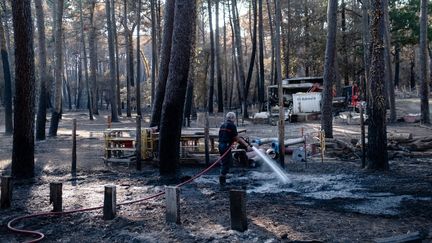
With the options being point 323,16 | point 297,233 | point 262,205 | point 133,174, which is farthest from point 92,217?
point 323,16

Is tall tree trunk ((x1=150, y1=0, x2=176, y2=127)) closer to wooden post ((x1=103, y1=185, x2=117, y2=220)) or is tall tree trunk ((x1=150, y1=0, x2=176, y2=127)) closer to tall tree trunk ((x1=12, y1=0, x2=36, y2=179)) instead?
tall tree trunk ((x1=12, y1=0, x2=36, y2=179))

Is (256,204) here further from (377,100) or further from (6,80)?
(6,80)

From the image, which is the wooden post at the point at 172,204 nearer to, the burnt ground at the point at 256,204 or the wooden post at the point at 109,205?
the burnt ground at the point at 256,204

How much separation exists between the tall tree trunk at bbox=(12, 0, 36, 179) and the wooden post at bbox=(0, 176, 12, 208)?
288 cm

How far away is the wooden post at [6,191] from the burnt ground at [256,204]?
0.51ft

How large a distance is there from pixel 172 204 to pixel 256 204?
200 centimetres

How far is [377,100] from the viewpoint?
12336 millimetres

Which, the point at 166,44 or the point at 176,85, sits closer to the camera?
the point at 176,85

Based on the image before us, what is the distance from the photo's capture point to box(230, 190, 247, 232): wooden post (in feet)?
23.9

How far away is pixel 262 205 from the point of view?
9.18 meters

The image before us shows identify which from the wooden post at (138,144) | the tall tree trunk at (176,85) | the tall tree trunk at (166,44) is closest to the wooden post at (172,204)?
the tall tree trunk at (176,85)

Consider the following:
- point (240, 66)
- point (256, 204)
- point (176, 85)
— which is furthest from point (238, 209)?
→ point (240, 66)

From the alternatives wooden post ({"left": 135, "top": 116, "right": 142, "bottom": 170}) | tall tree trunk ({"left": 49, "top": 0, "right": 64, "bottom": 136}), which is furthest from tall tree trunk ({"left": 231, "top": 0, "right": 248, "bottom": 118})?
wooden post ({"left": 135, "top": 116, "right": 142, "bottom": 170})

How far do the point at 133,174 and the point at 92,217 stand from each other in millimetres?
4819
